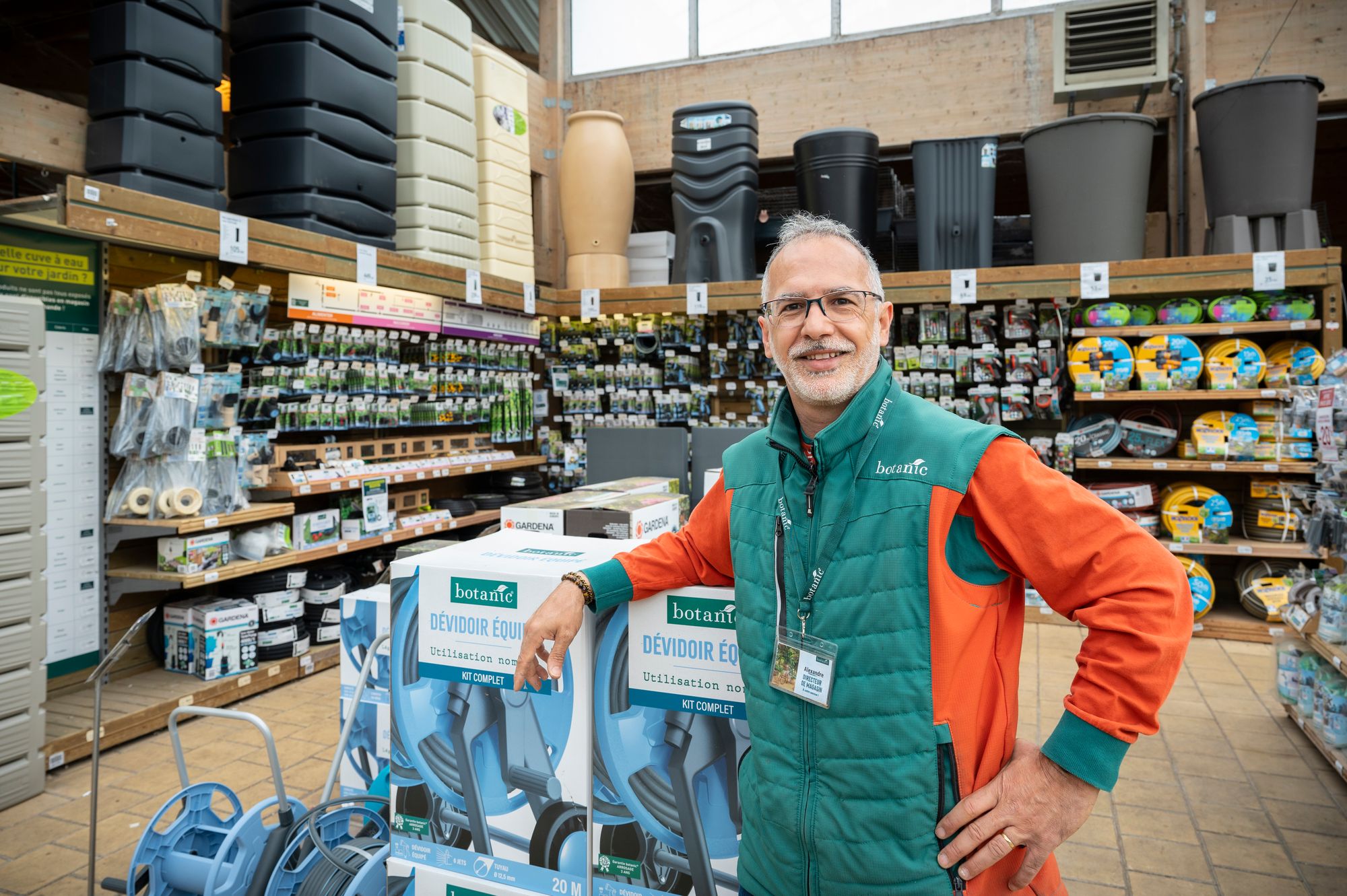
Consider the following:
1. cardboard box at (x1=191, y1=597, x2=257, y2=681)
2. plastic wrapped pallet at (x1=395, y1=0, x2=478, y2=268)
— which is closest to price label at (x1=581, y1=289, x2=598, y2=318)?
plastic wrapped pallet at (x1=395, y1=0, x2=478, y2=268)

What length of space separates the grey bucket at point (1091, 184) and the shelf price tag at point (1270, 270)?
0.64m

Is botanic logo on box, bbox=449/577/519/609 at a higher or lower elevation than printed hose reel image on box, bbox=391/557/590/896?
higher

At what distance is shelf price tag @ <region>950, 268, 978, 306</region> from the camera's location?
5.43m

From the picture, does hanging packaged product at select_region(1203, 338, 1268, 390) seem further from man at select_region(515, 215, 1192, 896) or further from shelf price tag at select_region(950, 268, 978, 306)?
man at select_region(515, 215, 1192, 896)

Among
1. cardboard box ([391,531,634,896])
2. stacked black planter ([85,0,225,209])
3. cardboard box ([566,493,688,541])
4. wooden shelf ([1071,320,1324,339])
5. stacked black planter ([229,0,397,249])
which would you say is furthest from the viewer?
wooden shelf ([1071,320,1324,339])

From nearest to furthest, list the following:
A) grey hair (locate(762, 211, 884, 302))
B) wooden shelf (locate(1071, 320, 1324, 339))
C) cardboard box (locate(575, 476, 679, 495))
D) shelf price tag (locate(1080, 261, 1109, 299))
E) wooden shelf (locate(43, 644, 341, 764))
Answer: grey hair (locate(762, 211, 884, 302)), cardboard box (locate(575, 476, 679, 495)), wooden shelf (locate(43, 644, 341, 764)), wooden shelf (locate(1071, 320, 1324, 339)), shelf price tag (locate(1080, 261, 1109, 299))

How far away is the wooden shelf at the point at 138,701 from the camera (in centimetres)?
330

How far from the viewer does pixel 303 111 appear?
14.1 feet

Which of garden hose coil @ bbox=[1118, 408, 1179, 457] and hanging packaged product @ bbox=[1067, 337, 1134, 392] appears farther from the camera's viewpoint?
garden hose coil @ bbox=[1118, 408, 1179, 457]

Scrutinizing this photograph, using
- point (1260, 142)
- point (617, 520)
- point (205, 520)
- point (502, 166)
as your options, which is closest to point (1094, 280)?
point (1260, 142)

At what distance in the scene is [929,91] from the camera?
639 centimetres

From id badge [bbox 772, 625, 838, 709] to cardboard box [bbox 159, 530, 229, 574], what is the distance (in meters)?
3.45

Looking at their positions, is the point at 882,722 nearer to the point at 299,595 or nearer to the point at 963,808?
the point at 963,808

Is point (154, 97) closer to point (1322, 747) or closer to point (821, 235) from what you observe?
point (821, 235)
